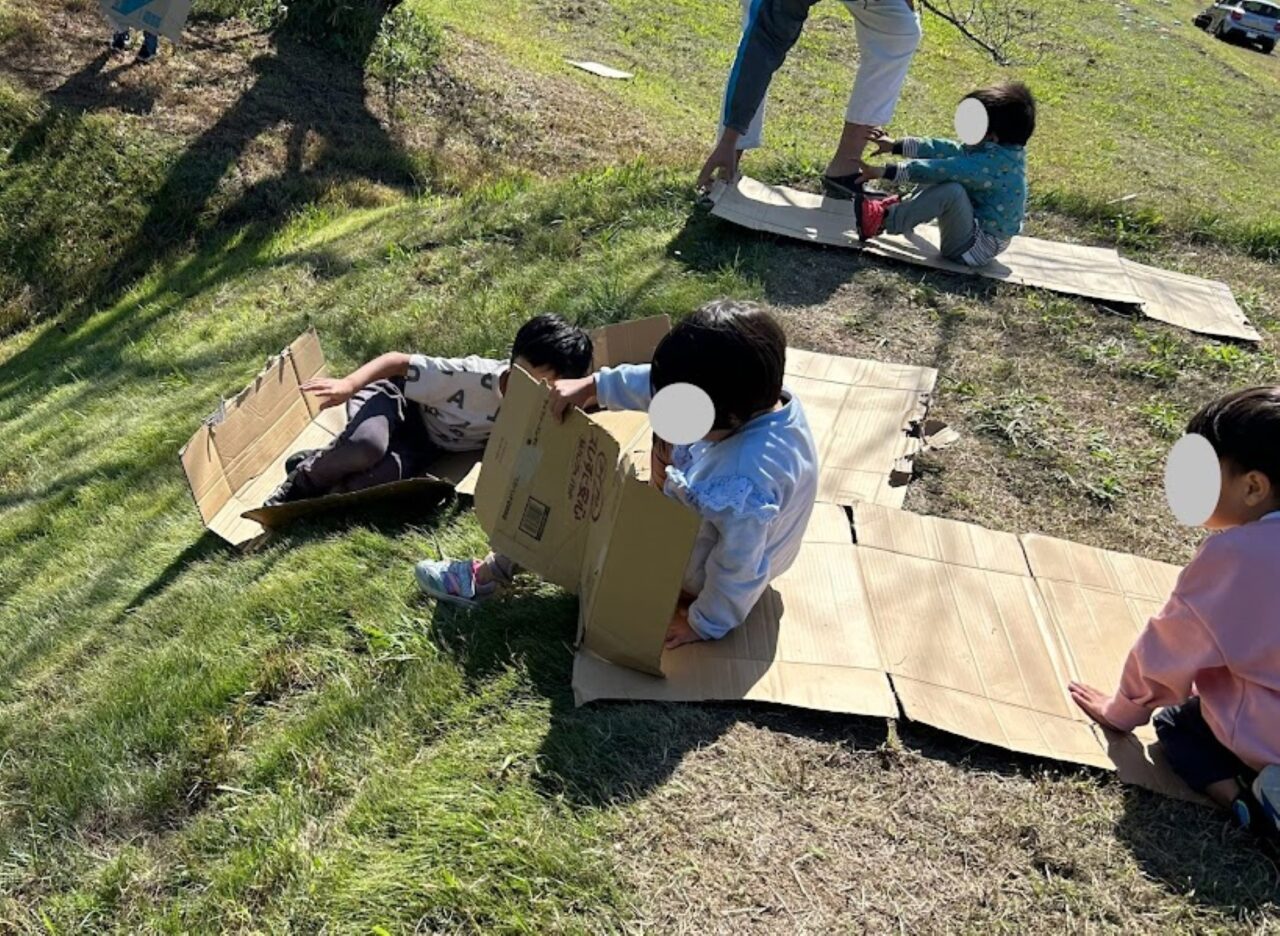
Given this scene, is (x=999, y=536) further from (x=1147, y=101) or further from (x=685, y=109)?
(x=1147, y=101)

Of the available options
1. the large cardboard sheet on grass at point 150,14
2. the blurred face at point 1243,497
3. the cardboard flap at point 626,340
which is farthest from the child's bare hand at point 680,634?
the large cardboard sheet on grass at point 150,14

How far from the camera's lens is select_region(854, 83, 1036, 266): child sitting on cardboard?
4910 mm

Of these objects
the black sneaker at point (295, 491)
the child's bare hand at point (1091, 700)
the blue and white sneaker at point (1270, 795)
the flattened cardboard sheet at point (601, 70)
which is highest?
the black sneaker at point (295, 491)

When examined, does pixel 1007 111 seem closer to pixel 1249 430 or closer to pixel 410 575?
pixel 1249 430

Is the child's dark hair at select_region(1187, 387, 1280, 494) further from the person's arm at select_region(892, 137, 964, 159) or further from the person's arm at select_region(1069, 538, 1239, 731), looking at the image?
the person's arm at select_region(892, 137, 964, 159)

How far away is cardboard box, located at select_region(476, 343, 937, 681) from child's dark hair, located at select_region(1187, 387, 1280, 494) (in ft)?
2.99

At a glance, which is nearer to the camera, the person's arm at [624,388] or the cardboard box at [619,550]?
the cardboard box at [619,550]

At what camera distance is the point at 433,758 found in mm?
2309

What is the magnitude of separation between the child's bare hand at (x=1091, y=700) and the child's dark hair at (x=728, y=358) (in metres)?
1.03

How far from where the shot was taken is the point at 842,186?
5.75 m

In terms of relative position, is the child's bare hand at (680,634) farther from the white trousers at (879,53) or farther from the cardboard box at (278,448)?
the white trousers at (879,53)

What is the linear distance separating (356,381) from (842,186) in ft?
11.0

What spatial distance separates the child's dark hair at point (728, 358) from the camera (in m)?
2.32

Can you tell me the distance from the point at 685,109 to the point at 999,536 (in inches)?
309
